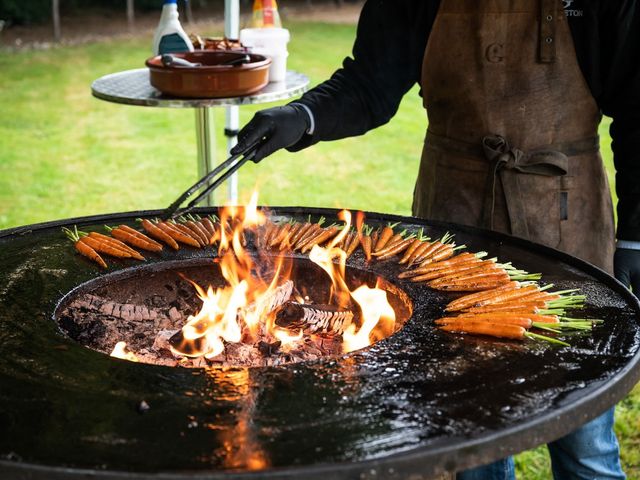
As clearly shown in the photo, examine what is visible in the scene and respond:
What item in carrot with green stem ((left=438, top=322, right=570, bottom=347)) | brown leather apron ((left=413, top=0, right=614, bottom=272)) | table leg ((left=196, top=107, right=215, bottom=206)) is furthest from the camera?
table leg ((left=196, top=107, right=215, bottom=206))

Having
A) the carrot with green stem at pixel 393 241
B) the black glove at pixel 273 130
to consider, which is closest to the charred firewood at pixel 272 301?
the carrot with green stem at pixel 393 241

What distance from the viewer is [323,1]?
2047cm

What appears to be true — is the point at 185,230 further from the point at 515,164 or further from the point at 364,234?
the point at 515,164

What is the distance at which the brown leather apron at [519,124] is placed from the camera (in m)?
2.94

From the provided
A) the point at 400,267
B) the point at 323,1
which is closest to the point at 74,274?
the point at 400,267

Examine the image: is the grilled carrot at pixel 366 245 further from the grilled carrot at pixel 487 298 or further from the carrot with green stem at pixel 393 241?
the grilled carrot at pixel 487 298

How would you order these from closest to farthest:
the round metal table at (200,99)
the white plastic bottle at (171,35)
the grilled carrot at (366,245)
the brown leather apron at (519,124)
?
the grilled carrot at (366,245), the brown leather apron at (519,124), the round metal table at (200,99), the white plastic bottle at (171,35)

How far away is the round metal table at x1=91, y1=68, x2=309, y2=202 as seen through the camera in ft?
11.5

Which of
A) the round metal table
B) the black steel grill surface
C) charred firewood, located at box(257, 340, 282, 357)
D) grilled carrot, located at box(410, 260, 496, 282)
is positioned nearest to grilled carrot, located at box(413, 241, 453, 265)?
grilled carrot, located at box(410, 260, 496, 282)

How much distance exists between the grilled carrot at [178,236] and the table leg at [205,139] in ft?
4.79

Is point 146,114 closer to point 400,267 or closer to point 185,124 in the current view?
point 185,124

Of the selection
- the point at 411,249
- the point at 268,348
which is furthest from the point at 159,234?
the point at 411,249

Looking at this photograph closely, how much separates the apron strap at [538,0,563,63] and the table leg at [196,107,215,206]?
2.01 meters

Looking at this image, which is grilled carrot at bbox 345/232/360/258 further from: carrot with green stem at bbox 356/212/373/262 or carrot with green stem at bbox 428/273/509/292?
carrot with green stem at bbox 428/273/509/292
